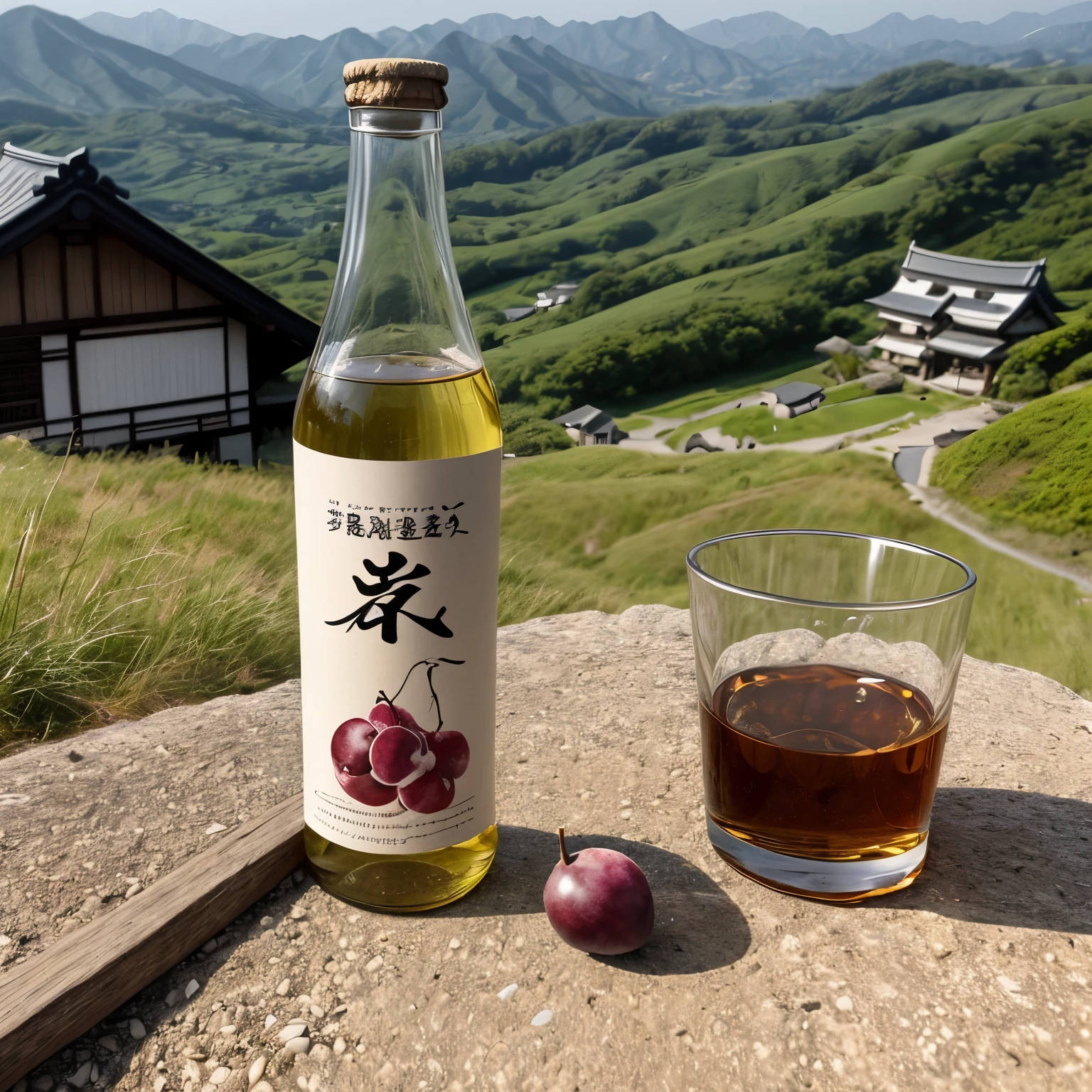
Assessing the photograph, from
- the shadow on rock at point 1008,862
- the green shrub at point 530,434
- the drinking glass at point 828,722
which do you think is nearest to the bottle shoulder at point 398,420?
the drinking glass at point 828,722

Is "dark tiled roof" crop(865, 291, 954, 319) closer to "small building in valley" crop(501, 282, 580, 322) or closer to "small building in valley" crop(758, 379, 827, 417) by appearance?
"small building in valley" crop(758, 379, 827, 417)

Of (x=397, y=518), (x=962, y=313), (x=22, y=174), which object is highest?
(x=22, y=174)

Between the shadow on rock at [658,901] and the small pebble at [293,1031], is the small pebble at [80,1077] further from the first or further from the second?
the shadow on rock at [658,901]

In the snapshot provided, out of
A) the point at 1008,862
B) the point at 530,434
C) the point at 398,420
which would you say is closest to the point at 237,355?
the point at 530,434

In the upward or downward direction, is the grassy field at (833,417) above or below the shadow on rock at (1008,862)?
below

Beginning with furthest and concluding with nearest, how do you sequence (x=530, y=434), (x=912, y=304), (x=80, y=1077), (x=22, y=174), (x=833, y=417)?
(x=22, y=174) → (x=912, y=304) → (x=530, y=434) → (x=833, y=417) → (x=80, y=1077)

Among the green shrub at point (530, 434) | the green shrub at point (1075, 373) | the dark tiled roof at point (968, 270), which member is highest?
the dark tiled roof at point (968, 270)

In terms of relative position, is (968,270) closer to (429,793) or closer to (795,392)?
(795,392)
